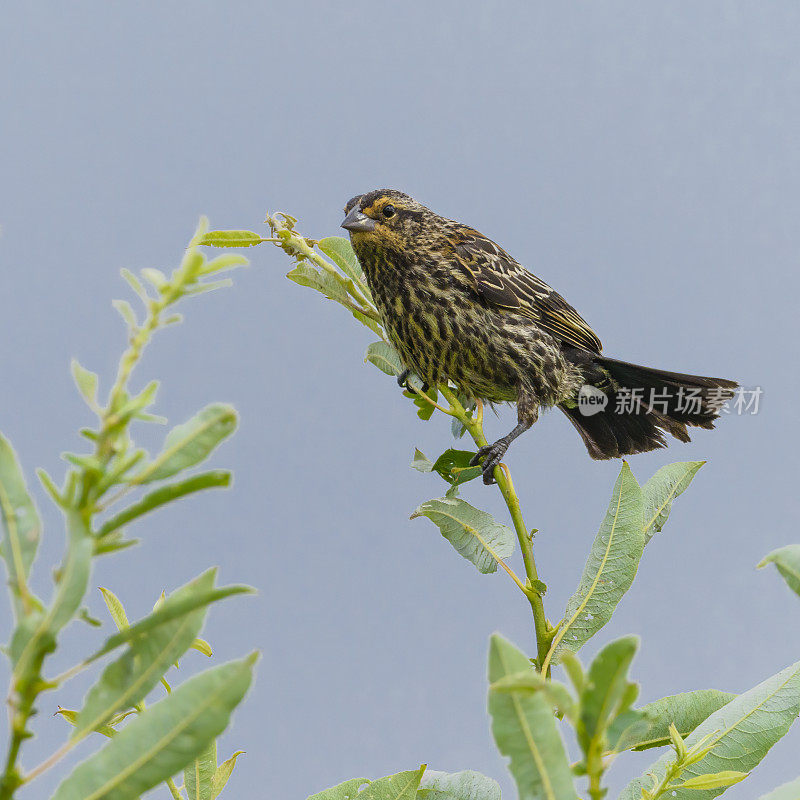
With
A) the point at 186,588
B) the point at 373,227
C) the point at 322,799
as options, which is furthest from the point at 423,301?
the point at 186,588

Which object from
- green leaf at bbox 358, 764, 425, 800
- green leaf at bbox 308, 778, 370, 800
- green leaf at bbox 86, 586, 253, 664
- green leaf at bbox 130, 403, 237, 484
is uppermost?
green leaf at bbox 130, 403, 237, 484

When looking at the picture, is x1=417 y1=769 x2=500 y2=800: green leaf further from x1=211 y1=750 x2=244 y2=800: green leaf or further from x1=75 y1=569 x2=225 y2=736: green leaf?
x1=75 y1=569 x2=225 y2=736: green leaf

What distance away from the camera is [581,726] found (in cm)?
75

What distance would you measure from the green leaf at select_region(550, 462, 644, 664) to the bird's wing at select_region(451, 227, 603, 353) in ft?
6.07

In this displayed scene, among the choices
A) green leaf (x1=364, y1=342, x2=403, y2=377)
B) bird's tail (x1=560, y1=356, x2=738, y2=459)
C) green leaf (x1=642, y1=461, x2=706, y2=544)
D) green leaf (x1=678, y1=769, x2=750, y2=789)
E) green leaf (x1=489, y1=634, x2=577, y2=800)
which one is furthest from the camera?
bird's tail (x1=560, y1=356, x2=738, y2=459)

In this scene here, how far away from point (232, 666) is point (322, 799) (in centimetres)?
91

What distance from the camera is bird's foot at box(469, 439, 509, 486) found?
250 cm

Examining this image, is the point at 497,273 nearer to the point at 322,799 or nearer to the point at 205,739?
the point at 322,799

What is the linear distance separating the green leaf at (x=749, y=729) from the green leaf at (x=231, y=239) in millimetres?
1659

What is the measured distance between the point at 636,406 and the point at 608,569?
2132 millimetres

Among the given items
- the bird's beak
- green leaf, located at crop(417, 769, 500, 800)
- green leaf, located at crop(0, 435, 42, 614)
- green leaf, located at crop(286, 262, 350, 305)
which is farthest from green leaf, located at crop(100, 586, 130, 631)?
the bird's beak

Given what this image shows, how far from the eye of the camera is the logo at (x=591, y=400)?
3.91m

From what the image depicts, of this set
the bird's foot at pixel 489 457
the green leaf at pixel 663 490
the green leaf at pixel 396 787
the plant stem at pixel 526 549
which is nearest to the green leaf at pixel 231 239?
the plant stem at pixel 526 549

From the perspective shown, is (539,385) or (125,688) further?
(539,385)
